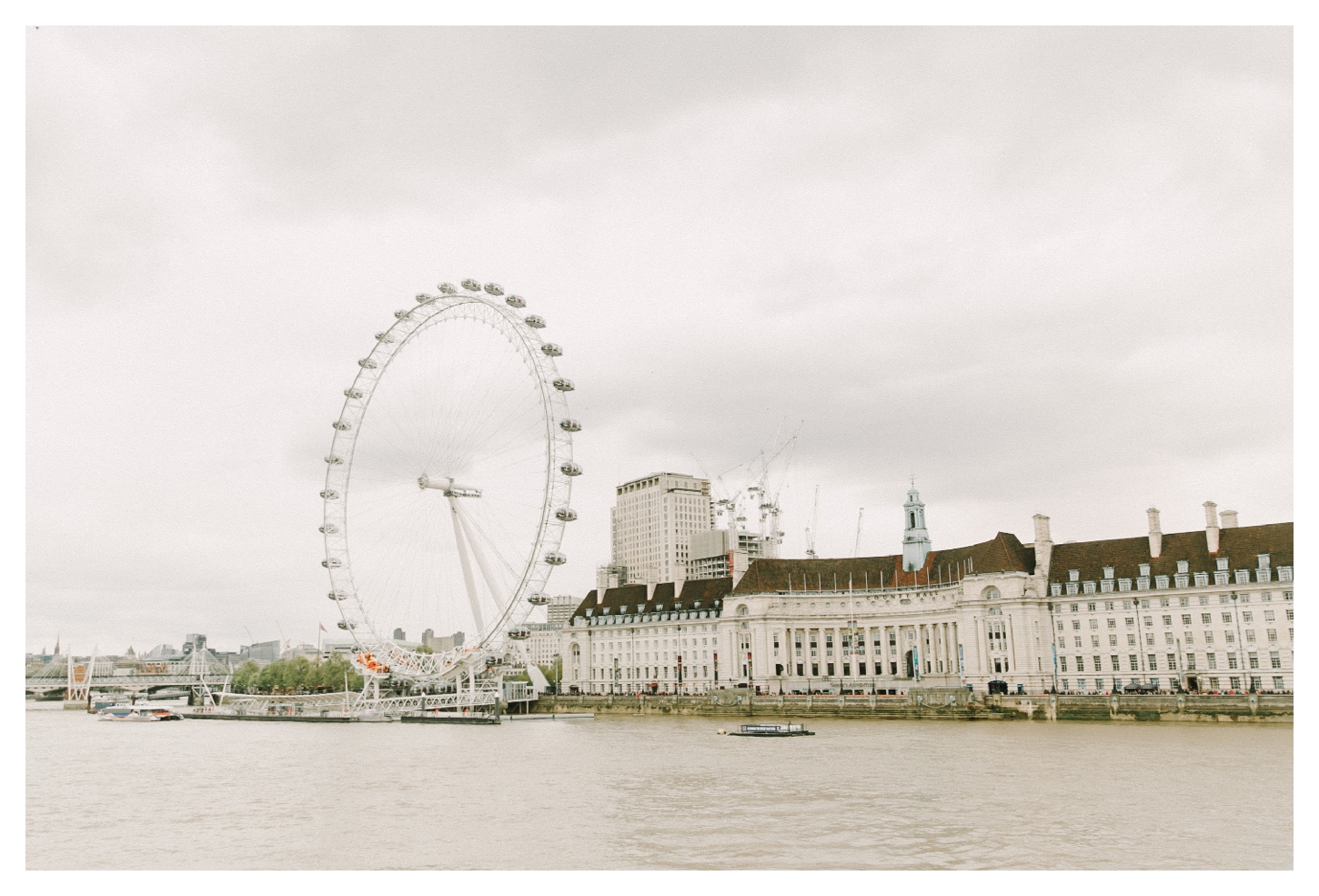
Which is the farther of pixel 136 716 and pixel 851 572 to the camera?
pixel 851 572

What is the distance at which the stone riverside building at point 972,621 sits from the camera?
89.9 m

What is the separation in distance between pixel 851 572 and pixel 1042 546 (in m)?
28.3

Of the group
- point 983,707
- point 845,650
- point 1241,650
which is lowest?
point 983,707

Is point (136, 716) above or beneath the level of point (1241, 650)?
beneath

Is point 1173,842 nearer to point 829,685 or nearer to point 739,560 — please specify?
point 829,685

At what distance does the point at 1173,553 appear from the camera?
95.5 meters

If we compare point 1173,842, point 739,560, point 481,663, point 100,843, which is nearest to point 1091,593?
point 739,560

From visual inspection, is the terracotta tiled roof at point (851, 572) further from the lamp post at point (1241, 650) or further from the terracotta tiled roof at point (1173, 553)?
the lamp post at point (1241, 650)

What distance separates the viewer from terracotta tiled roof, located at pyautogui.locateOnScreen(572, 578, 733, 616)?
134875mm

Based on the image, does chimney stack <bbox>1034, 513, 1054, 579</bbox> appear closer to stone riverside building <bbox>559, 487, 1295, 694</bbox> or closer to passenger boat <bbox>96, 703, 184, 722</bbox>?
stone riverside building <bbox>559, 487, 1295, 694</bbox>

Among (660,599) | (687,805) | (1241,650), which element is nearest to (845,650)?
(660,599)

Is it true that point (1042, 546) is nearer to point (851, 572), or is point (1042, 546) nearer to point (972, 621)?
point (972, 621)

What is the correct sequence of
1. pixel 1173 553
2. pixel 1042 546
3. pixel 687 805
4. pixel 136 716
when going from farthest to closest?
pixel 136 716 → pixel 1042 546 → pixel 1173 553 → pixel 687 805

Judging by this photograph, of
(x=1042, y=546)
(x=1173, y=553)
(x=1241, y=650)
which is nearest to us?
(x=1241, y=650)
